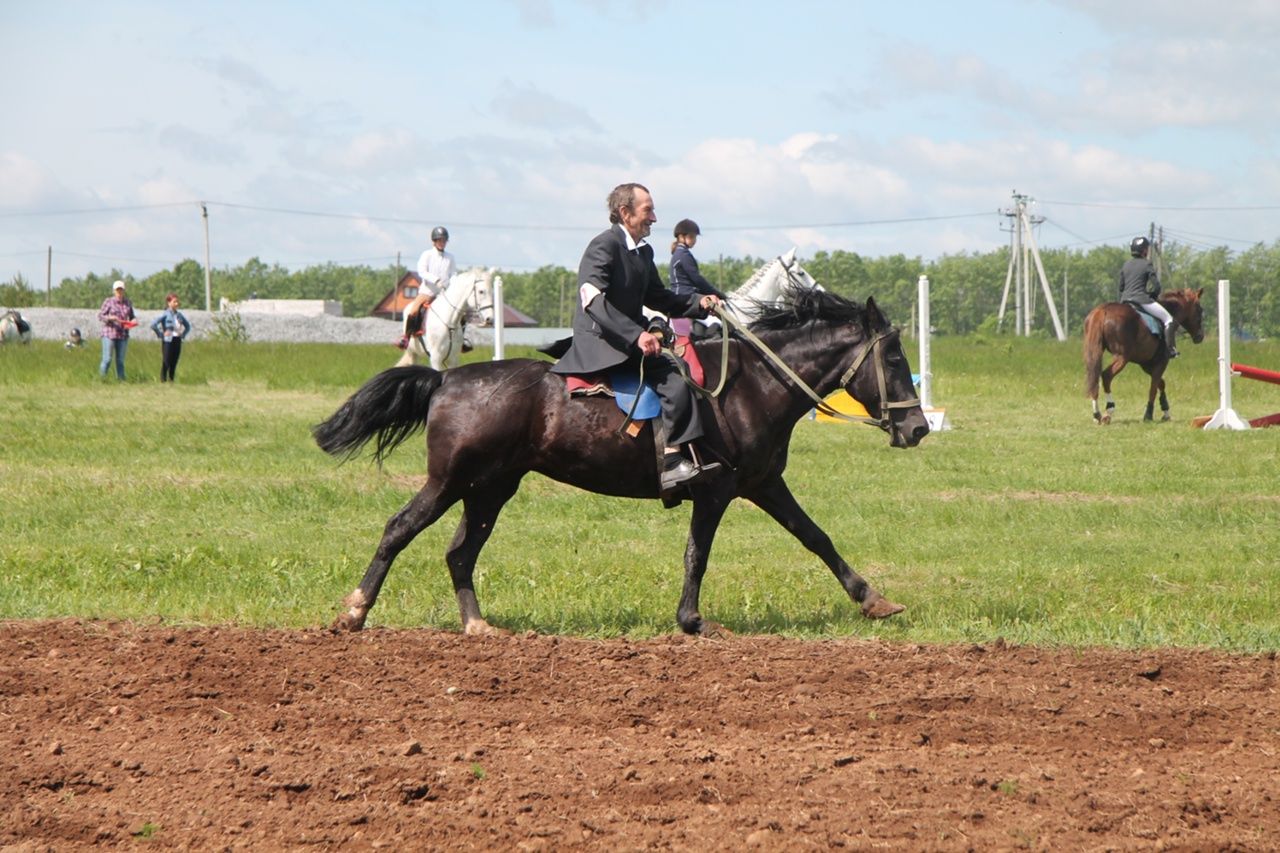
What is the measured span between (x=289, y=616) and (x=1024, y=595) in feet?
14.8

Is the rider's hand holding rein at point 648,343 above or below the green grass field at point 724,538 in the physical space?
above

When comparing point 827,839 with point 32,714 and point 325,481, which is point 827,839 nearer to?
point 32,714

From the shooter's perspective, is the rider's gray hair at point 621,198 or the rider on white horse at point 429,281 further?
the rider on white horse at point 429,281

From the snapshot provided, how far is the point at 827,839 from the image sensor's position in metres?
4.66

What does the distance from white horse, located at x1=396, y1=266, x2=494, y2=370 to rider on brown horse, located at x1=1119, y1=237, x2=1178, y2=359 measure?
9.42 metres

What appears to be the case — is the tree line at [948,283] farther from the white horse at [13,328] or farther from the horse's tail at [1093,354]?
the horse's tail at [1093,354]

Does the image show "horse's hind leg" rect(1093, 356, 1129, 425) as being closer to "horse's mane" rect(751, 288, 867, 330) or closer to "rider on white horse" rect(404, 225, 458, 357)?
"rider on white horse" rect(404, 225, 458, 357)

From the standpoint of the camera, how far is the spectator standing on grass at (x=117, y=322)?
28.2 meters

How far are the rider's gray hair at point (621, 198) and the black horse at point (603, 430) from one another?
0.92 metres

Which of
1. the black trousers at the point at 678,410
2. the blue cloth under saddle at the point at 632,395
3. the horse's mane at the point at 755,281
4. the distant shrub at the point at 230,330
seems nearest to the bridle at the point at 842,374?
the black trousers at the point at 678,410

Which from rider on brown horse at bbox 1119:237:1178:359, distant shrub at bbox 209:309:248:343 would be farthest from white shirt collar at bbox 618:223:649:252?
distant shrub at bbox 209:309:248:343

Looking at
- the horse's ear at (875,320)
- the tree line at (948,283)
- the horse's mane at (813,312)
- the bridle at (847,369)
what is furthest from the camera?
the tree line at (948,283)

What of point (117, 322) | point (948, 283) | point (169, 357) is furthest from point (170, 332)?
point (948, 283)

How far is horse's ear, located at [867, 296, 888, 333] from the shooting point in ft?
28.2
